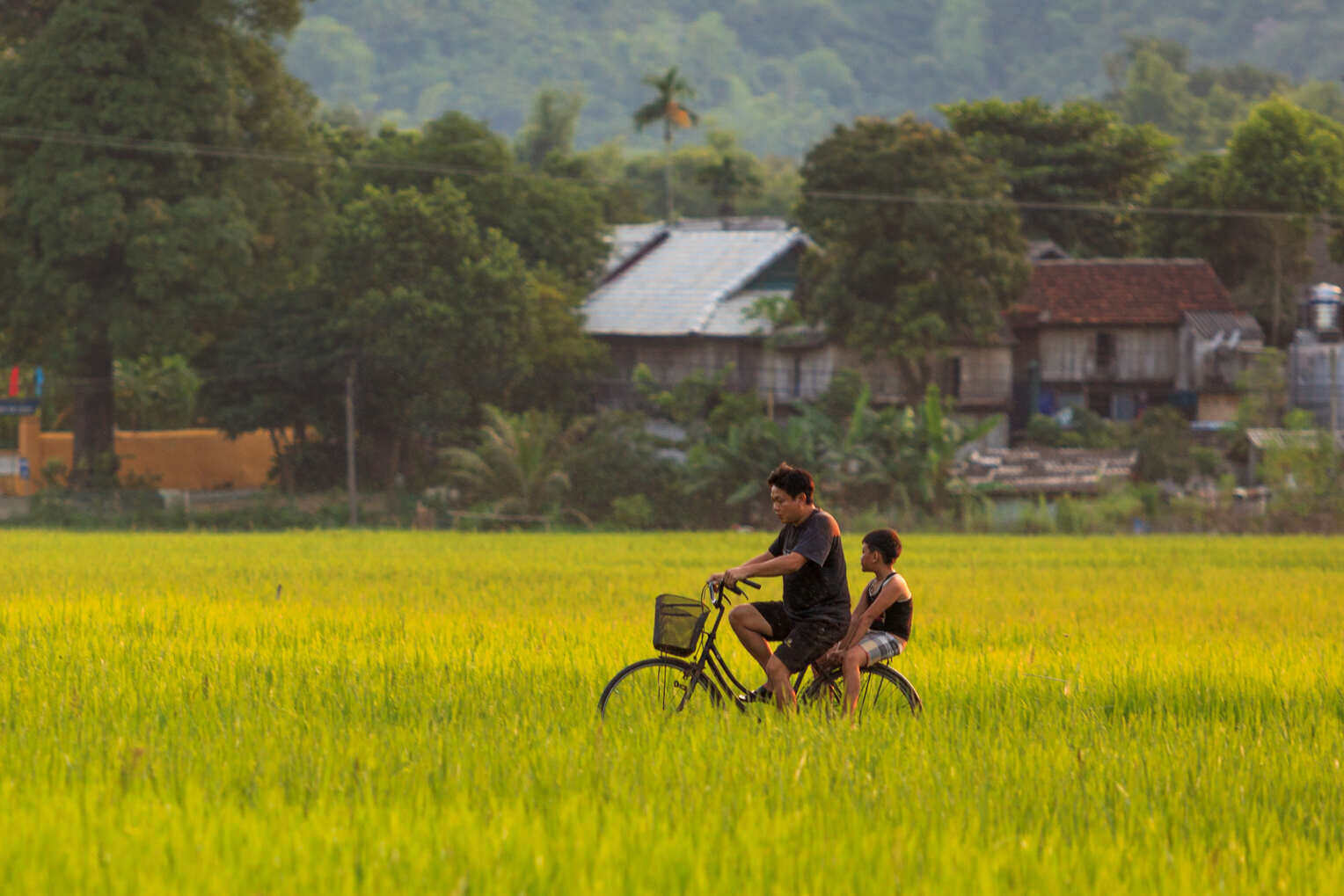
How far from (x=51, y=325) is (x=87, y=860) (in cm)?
3894

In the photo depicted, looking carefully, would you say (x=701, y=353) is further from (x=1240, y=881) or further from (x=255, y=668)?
(x=1240, y=881)

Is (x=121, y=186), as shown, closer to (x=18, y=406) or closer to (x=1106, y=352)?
(x=18, y=406)

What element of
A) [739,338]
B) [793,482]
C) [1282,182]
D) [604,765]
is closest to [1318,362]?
[1282,182]

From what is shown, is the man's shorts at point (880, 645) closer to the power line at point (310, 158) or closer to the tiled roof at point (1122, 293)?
the power line at point (310, 158)

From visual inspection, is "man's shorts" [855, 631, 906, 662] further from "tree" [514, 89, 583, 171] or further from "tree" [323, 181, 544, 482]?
"tree" [514, 89, 583, 171]

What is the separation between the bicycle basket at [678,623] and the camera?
8141 millimetres

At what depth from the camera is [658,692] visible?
28.1 feet

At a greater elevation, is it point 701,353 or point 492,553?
point 701,353

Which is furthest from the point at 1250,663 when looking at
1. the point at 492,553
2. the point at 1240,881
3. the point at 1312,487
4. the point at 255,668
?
the point at 1312,487

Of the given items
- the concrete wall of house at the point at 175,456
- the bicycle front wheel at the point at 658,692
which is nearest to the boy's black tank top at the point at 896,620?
the bicycle front wheel at the point at 658,692

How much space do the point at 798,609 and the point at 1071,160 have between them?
5109 centimetres

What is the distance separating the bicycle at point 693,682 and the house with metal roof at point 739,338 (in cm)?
3691

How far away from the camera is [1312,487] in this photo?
38094mm

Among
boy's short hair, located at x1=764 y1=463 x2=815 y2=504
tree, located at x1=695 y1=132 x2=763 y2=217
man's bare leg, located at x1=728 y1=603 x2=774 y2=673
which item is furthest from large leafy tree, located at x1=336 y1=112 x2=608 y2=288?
boy's short hair, located at x1=764 y1=463 x2=815 y2=504
